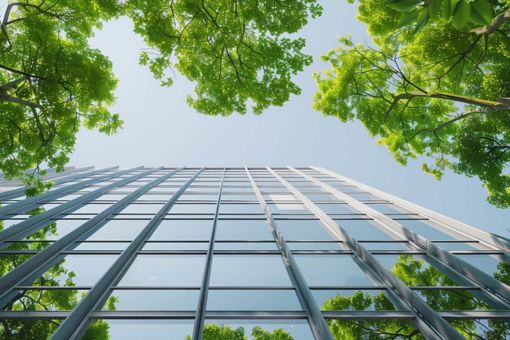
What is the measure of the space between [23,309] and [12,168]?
27.0 feet

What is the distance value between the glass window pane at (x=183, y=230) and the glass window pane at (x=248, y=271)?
5.47 ft

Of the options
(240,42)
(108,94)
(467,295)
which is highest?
(240,42)

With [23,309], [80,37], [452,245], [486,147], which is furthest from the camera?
[486,147]

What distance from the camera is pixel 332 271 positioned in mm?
7625

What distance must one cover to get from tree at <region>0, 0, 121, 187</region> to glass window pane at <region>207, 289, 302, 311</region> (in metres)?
8.43

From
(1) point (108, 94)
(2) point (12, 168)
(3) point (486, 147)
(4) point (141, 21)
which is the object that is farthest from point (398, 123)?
(2) point (12, 168)

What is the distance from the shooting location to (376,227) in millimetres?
10781

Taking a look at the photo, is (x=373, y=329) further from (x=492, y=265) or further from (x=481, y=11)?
(x=481, y=11)

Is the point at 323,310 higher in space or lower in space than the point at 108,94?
lower

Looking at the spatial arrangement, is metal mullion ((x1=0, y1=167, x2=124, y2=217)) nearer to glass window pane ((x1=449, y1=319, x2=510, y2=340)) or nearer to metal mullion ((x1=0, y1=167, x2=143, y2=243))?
metal mullion ((x1=0, y1=167, x2=143, y2=243))

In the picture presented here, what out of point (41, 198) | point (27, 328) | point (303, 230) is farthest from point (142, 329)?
point (41, 198)

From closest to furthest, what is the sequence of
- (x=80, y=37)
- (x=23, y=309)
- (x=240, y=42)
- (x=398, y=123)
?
(x=23, y=309) → (x=240, y=42) → (x=80, y=37) → (x=398, y=123)

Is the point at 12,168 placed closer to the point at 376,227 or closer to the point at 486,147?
the point at 376,227

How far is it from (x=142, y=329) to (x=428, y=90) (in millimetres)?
13644
